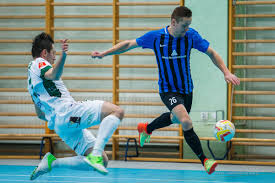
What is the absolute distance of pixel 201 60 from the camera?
766cm

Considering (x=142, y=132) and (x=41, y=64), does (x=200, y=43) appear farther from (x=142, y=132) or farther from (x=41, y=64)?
(x=41, y=64)

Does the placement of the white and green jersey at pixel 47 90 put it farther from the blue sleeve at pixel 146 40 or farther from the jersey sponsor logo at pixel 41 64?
the blue sleeve at pixel 146 40

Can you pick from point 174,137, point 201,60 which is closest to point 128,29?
point 201,60

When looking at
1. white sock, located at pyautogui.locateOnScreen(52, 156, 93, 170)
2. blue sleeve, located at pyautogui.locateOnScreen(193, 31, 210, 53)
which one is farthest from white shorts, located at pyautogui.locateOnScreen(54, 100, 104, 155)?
blue sleeve, located at pyautogui.locateOnScreen(193, 31, 210, 53)

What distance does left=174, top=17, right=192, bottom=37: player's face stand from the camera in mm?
4777

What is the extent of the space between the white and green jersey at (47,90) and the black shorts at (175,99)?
1.34 m

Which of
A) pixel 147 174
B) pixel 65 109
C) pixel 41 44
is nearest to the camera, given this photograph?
pixel 65 109

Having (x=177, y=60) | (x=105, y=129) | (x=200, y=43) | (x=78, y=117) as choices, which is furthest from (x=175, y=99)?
(x=78, y=117)

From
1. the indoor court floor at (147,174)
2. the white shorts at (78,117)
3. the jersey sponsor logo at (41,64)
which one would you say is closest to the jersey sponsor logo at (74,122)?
the white shorts at (78,117)

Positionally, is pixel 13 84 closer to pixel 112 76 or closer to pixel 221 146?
pixel 112 76

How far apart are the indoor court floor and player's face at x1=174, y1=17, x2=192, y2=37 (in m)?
2.13

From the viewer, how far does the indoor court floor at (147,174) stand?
598 centimetres

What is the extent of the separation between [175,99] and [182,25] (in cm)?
88

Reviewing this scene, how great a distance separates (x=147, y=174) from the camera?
21.1ft
